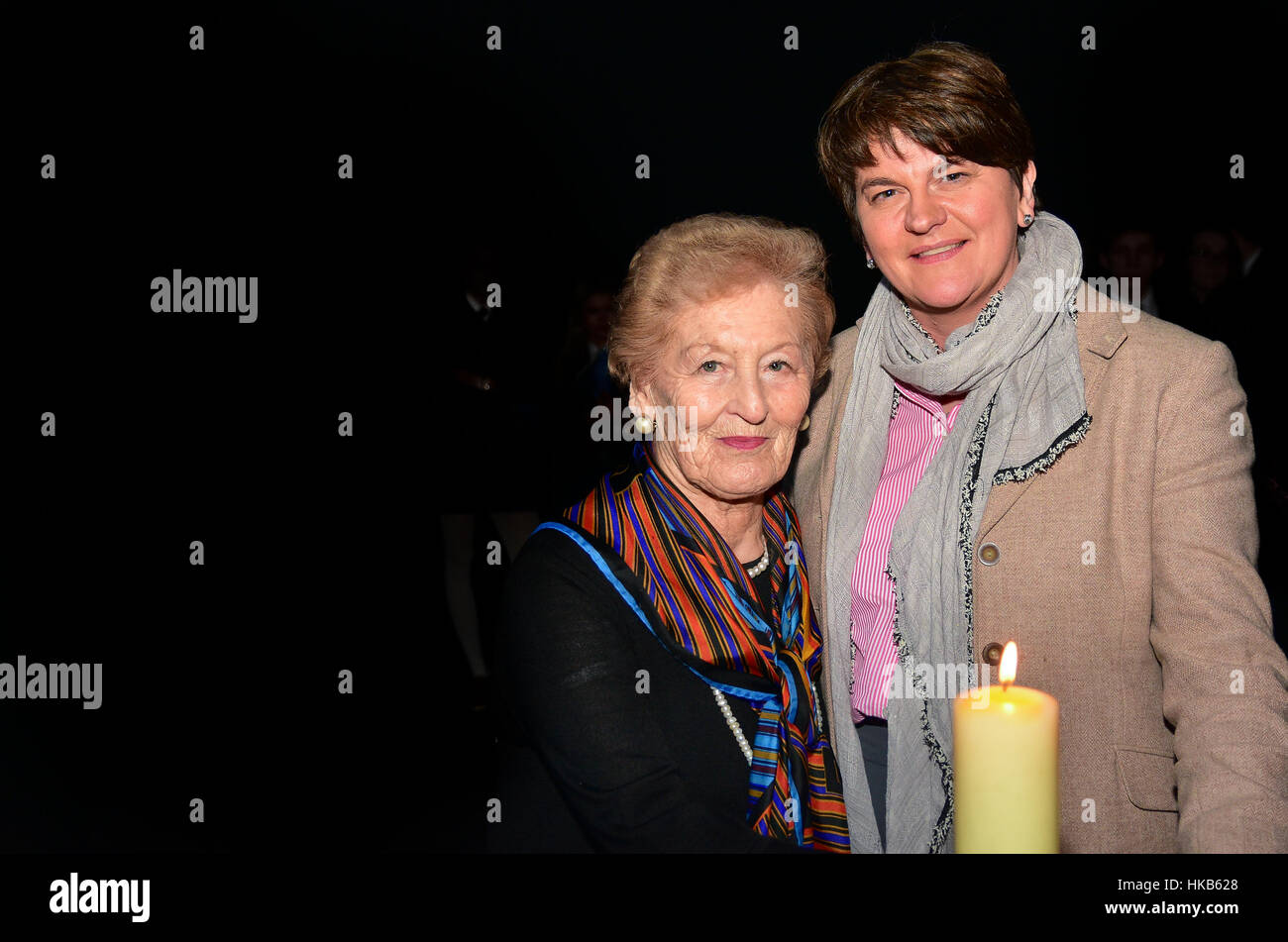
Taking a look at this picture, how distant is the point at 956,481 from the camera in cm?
176

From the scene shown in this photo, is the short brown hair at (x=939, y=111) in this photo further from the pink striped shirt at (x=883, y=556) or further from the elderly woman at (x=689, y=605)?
the pink striped shirt at (x=883, y=556)

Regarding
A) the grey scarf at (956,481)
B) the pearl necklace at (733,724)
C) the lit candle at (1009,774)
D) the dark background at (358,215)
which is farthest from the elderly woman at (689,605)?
the dark background at (358,215)

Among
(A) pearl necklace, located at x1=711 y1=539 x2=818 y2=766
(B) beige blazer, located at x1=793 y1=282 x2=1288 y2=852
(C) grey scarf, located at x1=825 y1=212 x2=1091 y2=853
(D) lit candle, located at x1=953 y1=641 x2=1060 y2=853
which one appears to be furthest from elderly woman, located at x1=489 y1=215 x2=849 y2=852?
(D) lit candle, located at x1=953 y1=641 x2=1060 y2=853

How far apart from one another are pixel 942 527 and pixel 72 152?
573cm

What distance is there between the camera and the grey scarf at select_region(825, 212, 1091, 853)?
5.64ft

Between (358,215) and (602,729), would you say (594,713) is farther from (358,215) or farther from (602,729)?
(358,215)

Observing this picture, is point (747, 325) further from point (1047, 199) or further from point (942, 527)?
point (1047, 199)

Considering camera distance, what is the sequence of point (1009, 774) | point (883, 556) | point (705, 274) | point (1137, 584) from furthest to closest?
point (883, 556)
point (705, 274)
point (1137, 584)
point (1009, 774)

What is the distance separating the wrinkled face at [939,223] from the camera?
1.79 m

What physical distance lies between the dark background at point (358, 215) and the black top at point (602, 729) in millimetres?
3698

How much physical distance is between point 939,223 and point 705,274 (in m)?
0.40

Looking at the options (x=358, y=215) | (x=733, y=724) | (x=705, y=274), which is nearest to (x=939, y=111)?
(x=705, y=274)

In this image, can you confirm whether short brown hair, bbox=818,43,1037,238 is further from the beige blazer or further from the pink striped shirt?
the pink striped shirt

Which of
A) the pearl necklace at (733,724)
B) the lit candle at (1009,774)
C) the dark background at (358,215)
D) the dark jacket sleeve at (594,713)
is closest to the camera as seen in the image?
the lit candle at (1009,774)
